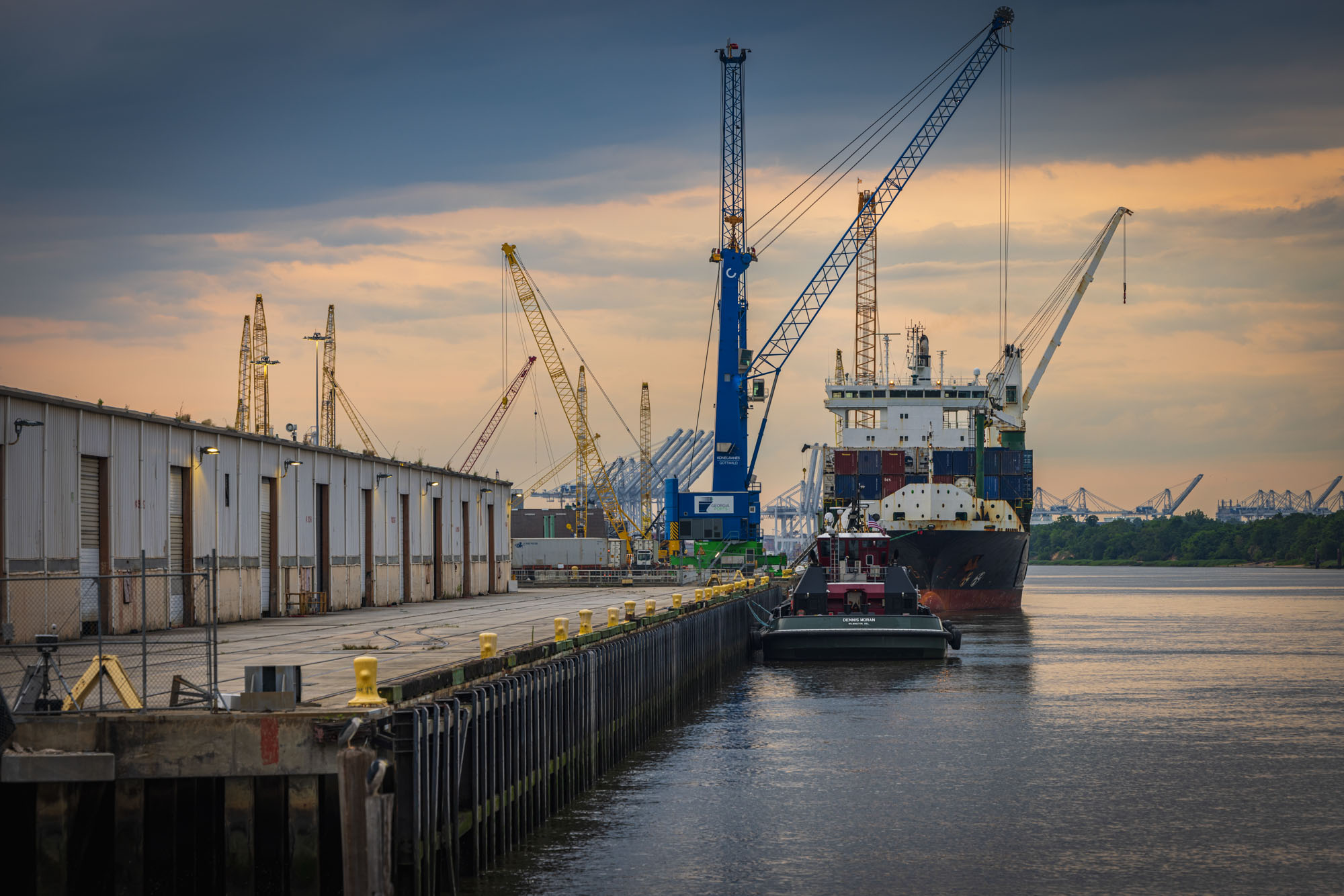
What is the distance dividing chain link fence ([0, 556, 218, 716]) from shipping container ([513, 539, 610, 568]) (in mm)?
92619

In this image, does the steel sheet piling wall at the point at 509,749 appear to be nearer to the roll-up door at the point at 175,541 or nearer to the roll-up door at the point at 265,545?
Answer: the roll-up door at the point at 175,541

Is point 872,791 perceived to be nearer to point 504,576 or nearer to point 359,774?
point 359,774

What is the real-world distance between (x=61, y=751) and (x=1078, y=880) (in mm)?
14292

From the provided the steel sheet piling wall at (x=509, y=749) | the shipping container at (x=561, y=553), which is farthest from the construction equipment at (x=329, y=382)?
the steel sheet piling wall at (x=509, y=749)

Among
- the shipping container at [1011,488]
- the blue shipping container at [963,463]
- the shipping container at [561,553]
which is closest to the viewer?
the shipping container at [1011,488]

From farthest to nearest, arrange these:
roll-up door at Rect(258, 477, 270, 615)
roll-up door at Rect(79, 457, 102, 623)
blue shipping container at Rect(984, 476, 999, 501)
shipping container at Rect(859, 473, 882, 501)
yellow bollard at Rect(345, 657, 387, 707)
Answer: shipping container at Rect(859, 473, 882, 501) → blue shipping container at Rect(984, 476, 999, 501) → roll-up door at Rect(258, 477, 270, 615) → roll-up door at Rect(79, 457, 102, 623) → yellow bollard at Rect(345, 657, 387, 707)

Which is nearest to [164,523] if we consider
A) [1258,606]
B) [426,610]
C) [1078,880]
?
[426,610]

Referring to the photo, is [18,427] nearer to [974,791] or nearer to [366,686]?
[366,686]

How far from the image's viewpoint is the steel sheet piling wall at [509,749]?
15883 mm

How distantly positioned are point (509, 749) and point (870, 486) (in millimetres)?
83759

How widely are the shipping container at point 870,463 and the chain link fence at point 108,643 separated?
6875 cm

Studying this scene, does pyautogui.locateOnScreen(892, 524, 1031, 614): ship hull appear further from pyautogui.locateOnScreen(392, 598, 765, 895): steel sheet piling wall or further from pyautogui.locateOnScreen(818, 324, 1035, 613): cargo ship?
pyautogui.locateOnScreen(392, 598, 765, 895): steel sheet piling wall

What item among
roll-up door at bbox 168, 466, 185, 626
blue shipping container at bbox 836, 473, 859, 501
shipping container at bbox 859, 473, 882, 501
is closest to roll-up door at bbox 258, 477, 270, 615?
roll-up door at bbox 168, 466, 185, 626

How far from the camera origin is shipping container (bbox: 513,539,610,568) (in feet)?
432
